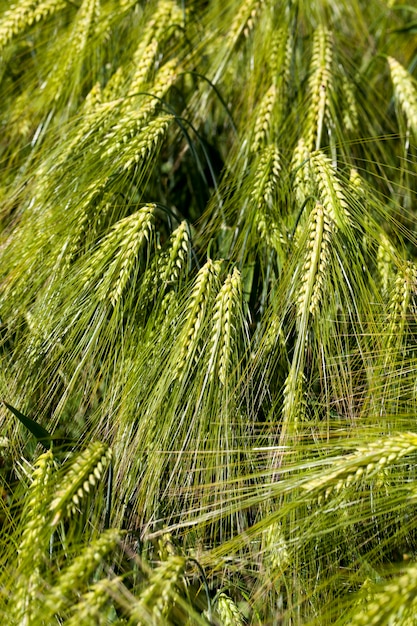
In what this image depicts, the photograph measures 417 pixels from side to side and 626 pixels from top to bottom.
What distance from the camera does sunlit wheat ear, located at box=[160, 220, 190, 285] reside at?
1106 millimetres

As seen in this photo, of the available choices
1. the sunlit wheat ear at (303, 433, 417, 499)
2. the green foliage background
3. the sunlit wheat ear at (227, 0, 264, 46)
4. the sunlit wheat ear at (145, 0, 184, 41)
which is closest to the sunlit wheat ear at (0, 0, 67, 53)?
the green foliage background

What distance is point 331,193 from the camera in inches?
42.3

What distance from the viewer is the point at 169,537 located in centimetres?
98

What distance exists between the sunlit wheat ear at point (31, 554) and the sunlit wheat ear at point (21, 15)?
0.93 metres

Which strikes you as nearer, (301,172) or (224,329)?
(224,329)

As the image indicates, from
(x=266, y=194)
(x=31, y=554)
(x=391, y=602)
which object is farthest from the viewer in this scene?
(x=266, y=194)

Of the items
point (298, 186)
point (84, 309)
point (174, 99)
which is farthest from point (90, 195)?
point (174, 99)

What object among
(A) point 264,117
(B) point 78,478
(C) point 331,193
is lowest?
(B) point 78,478

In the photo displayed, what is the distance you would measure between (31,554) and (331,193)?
627 millimetres

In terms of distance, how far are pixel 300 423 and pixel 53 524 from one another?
1.03 feet

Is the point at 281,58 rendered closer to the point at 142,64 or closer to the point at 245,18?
the point at 245,18

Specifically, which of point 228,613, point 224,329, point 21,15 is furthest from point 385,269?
point 21,15

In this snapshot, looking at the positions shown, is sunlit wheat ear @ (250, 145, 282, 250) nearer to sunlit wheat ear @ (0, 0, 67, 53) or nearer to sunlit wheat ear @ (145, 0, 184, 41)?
sunlit wheat ear @ (145, 0, 184, 41)

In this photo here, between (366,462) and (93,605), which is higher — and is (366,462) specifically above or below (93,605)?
above
